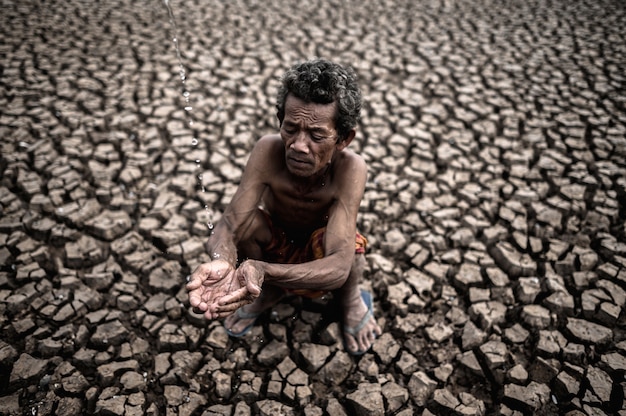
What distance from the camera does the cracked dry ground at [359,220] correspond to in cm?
203

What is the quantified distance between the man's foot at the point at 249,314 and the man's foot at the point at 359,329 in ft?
1.35

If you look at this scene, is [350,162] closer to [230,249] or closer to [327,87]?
[327,87]

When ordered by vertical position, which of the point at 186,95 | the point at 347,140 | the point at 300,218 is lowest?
the point at 186,95

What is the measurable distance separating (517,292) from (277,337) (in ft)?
4.73

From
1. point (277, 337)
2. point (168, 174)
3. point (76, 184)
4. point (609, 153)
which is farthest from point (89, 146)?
point (609, 153)

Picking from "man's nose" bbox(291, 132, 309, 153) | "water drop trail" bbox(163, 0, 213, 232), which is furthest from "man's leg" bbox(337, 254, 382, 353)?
"water drop trail" bbox(163, 0, 213, 232)

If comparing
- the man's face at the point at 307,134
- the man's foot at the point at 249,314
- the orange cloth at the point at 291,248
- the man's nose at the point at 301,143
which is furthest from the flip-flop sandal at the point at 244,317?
the man's nose at the point at 301,143

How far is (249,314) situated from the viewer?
2.25m

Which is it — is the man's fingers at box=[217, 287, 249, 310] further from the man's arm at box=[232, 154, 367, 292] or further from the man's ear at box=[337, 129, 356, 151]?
the man's ear at box=[337, 129, 356, 151]

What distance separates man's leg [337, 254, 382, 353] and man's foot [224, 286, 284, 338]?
0.37 meters

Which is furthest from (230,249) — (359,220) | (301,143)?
(359,220)

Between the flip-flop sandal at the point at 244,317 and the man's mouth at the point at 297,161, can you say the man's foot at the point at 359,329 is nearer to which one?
the flip-flop sandal at the point at 244,317

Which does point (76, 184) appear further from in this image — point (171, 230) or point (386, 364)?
point (386, 364)

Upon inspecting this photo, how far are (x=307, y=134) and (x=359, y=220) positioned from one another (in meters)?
1.32
